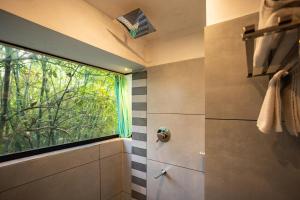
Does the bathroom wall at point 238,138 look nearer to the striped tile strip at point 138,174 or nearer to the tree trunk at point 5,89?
the striped tile strip at point 138,174

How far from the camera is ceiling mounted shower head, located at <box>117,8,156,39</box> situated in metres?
1.16

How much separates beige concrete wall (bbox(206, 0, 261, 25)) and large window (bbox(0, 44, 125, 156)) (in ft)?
4.19

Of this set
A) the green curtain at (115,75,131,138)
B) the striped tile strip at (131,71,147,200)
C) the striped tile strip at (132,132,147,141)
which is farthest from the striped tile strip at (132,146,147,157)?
the green curtain at (115,75,131,138)

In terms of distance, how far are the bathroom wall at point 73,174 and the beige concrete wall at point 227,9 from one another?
150 cm

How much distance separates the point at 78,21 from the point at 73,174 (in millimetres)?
1262

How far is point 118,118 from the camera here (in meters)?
1.97

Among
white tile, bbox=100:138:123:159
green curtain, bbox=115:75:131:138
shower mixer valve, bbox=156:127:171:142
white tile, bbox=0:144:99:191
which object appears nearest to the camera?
white tile, bbox=0:144:99:191

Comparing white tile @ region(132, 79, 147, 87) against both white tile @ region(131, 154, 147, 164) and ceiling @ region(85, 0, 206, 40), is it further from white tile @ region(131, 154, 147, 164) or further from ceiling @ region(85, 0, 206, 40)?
white tile @ region(131, 154, 147, 164)

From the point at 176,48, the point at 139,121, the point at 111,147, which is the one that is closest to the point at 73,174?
the point at 111,147

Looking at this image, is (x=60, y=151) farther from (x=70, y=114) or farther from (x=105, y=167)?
(x=105, y=167)

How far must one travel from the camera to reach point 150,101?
1.63 metres

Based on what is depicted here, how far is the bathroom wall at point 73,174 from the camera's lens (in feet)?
3.48

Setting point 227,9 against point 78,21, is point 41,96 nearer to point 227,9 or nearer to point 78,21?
point 78,21

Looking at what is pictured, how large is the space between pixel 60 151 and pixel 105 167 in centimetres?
52
